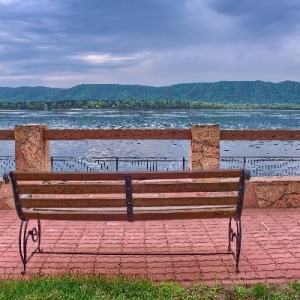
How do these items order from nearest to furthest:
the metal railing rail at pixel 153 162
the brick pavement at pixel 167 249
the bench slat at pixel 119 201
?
the bench slat at pixel 119 201
the brick pavement at pixel 167 249
the metal railing rail at pixel 153 162

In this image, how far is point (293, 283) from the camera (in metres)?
3.95

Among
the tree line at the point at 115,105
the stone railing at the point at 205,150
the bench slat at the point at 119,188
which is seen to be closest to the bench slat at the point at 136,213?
the bench slat at the point at 119,188

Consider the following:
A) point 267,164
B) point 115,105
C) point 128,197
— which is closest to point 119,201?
point 128,197

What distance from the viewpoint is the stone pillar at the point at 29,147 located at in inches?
277

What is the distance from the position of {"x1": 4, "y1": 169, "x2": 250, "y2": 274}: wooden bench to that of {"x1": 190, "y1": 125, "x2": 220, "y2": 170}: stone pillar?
2666 millimetres

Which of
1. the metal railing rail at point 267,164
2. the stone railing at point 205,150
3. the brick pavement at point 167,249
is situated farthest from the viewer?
the metal railing rail at point 267,164

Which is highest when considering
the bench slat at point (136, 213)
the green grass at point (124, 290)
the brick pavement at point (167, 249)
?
the bench slat at point (136, 213)

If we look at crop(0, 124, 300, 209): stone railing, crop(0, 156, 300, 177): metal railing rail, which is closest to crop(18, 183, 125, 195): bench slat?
crop(0, 156, 300, 177): metal railing rail

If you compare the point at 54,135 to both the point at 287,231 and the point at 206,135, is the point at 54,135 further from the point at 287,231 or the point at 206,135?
the point at 287,231

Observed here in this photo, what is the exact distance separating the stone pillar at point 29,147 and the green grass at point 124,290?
10.7 ft

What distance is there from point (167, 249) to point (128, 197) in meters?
1.16

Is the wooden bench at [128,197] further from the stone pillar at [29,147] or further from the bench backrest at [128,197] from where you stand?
the stone pillar at [29,147]

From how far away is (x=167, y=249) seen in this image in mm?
5035

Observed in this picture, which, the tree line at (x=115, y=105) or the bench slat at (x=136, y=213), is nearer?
the bench slat at (x=136, y=213)
